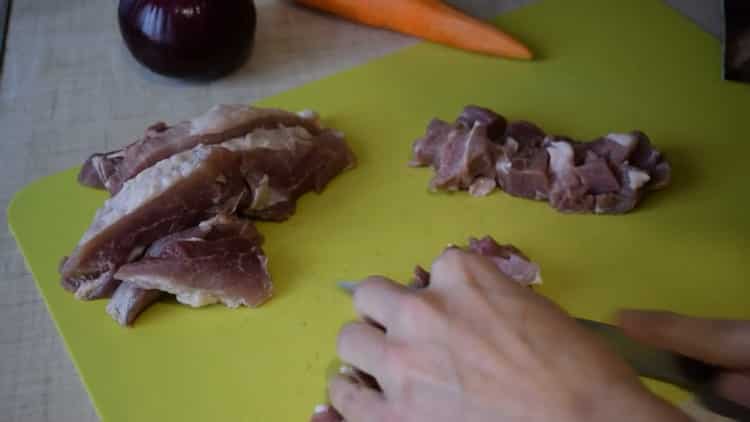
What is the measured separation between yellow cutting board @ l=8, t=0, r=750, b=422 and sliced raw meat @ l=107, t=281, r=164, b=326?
3cm

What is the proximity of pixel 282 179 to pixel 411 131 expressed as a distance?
414 mm

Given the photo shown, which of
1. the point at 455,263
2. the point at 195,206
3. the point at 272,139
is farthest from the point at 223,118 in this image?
the point at 455,263

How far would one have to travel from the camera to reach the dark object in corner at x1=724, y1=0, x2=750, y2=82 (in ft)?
7.78

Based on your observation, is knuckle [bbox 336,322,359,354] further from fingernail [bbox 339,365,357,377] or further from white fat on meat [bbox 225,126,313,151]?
white fat on meat [bbox 225,126,313,151]

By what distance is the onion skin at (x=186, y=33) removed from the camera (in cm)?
220

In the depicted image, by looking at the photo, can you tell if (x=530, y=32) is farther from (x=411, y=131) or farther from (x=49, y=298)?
(x=49, y=298)

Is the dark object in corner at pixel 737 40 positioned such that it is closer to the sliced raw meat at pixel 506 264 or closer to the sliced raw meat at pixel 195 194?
the sliced raw meat at pixel 506 264

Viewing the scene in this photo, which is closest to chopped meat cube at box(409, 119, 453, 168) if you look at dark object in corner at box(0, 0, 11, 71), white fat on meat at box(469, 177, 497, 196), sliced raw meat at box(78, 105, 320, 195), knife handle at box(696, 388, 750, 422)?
white fat on meat at box(469, 177, 497, 196)

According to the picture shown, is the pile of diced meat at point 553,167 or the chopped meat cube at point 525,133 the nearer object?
the pile of diced meat at point 553,167

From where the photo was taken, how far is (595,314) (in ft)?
5.93

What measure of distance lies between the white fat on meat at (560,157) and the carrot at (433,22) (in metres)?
0.48

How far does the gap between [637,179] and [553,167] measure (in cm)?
20

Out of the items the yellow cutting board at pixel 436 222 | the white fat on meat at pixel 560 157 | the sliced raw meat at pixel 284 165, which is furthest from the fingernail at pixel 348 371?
the white fat on meat at pixel 560 157

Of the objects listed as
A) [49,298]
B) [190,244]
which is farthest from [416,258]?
[49,298]
